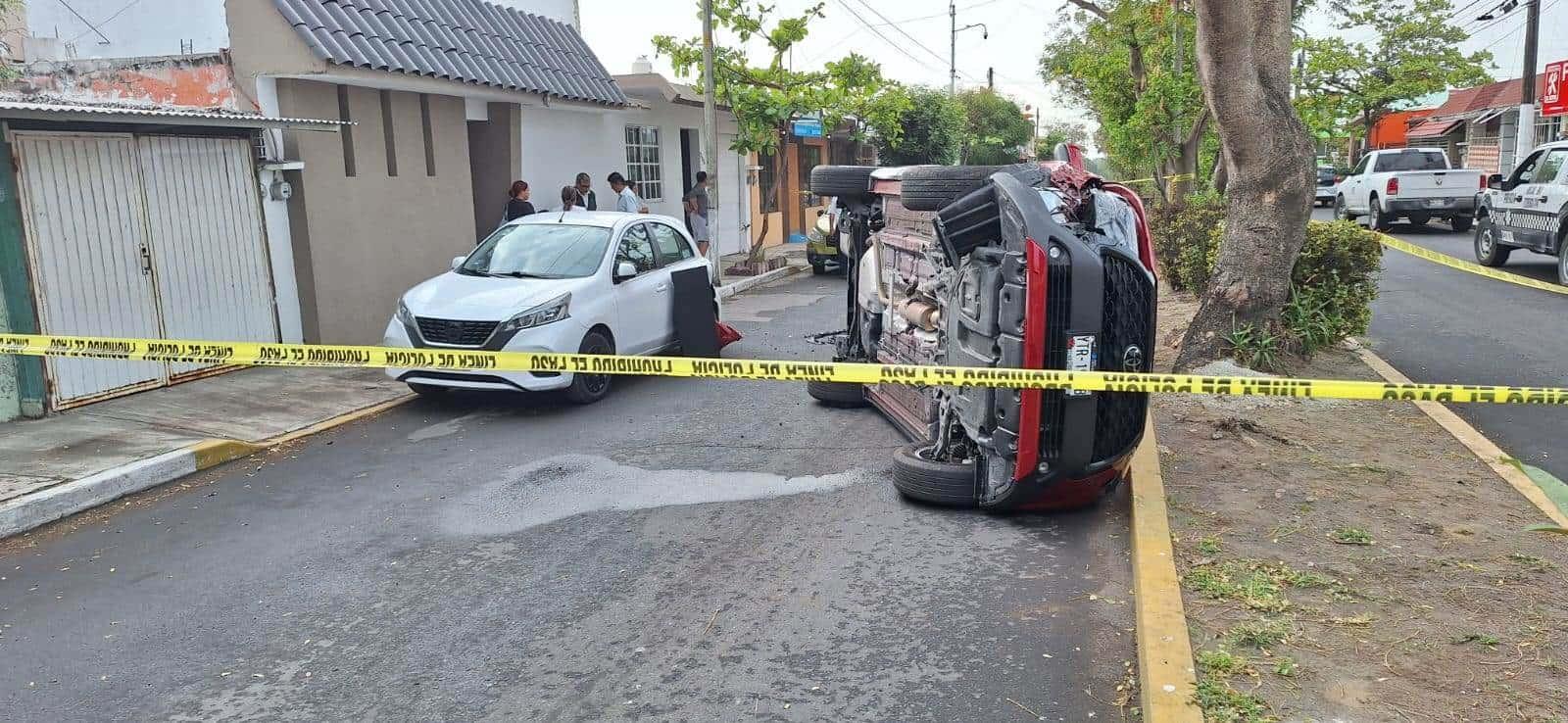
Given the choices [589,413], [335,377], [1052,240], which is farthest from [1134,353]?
[335,377]

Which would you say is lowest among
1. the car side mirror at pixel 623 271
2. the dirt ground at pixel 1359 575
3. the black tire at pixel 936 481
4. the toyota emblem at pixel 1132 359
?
the dirt ground at pixel 1359 575

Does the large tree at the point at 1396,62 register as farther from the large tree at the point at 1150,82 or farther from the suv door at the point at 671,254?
the suv door at the point at 671,254

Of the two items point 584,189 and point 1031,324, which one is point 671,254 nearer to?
point 584,189

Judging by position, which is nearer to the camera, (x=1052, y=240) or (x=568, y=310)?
(x=1052, y=240)

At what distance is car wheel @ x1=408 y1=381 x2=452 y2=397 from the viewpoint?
882 cm

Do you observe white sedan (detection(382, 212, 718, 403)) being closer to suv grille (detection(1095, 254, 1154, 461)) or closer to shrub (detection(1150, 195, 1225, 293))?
suv grille (detection(1095, 254, 1154, 461))

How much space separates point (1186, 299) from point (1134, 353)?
800 centimetres

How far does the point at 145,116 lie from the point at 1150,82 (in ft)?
50.6

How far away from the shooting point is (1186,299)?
12.6 meters

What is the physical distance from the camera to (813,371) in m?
5.24

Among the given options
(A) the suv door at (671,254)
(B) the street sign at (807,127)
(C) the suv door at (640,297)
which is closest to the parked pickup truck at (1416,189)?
(B) the street sign at (807,127)

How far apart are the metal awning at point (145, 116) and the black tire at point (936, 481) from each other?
608cm

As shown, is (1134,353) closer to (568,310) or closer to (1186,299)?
(568,310)

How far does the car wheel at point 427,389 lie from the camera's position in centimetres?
882
